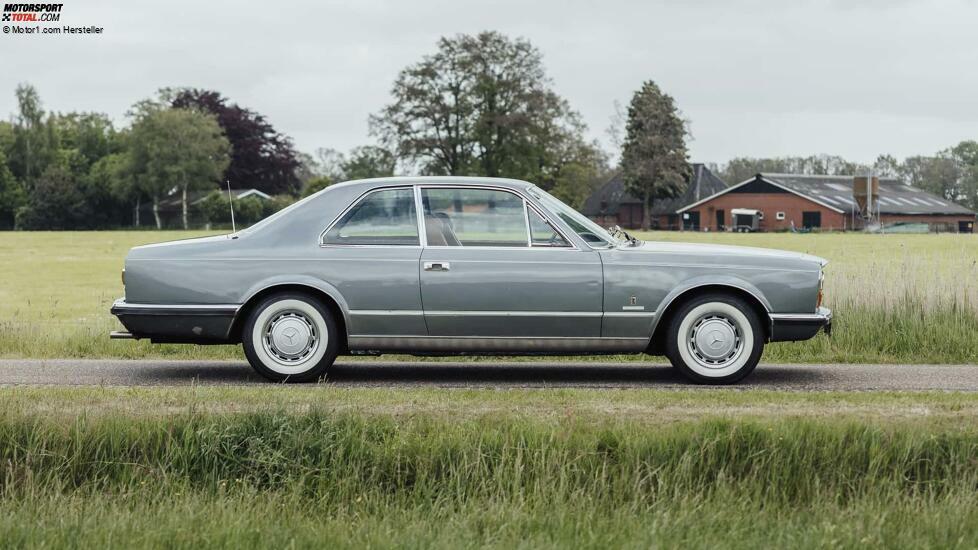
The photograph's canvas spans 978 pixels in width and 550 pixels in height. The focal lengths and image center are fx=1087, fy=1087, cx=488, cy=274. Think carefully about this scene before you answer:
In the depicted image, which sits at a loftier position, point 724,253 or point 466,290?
point 724,253

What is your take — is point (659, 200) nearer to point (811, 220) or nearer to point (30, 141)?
point (811, 220)

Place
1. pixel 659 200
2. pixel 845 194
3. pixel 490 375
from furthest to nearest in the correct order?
pixel 659 200
pixel 845 194
pixel 490 375

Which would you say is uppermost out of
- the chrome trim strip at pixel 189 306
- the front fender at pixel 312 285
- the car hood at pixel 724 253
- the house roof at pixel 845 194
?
the house roof at pixel 845 194

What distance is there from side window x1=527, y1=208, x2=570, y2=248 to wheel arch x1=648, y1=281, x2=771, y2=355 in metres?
0.92

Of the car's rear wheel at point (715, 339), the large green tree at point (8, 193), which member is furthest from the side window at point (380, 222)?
the large green tree at point (8, 193)

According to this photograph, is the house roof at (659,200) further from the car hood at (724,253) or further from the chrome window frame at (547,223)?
the chrome window frame at (547,223)

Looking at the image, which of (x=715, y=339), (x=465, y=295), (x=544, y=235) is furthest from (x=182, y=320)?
→ (x=715, y=339)

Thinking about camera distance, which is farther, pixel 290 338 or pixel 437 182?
pixel 437 182

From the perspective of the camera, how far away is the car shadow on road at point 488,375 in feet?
28.6

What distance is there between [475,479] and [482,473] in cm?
6

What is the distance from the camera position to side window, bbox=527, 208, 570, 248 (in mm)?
8602

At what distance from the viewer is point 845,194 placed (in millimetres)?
82062

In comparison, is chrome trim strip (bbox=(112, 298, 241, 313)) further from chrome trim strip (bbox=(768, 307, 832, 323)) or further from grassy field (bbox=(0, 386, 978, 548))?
chrome trim strip (bbox=(768, 307, 832, 323))

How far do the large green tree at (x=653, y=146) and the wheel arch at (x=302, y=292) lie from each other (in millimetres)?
74946
